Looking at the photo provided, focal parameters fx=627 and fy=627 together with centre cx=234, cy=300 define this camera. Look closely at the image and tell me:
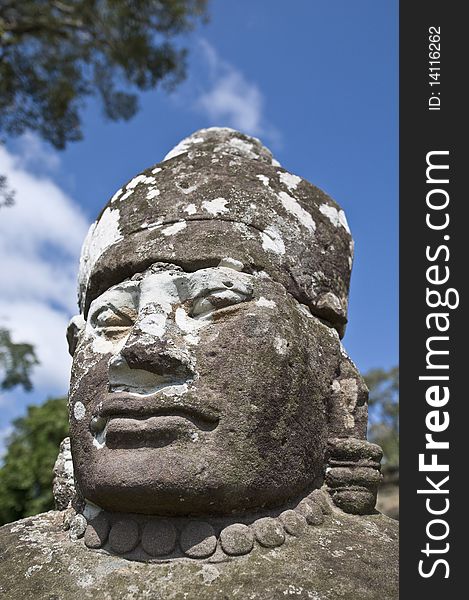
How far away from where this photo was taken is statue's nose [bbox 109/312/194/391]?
2.63 meters

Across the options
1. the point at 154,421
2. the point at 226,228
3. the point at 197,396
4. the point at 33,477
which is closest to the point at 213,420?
the point at 197,396

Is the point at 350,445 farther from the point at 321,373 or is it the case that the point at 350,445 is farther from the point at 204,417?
the point at 204,417

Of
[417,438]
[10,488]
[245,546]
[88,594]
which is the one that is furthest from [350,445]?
[10,488]

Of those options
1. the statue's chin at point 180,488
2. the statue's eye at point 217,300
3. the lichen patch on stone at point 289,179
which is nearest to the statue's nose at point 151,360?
the statue's eye at point 217,300

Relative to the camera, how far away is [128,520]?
2.67 meters

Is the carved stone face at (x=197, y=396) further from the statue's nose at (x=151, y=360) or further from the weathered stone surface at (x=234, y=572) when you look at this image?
the weathered stone surface at (x=234, y=572)

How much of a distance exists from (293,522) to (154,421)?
740mm

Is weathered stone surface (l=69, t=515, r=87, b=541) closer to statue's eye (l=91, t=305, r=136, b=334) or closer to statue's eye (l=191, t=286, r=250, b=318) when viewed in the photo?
statue's eye (l=91, t=305, r=136, b=334)

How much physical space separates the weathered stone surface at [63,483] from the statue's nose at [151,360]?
92 cm

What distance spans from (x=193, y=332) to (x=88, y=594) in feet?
3.67

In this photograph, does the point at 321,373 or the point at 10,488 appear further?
the point at 10,488

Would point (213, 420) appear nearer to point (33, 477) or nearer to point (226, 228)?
point (226, 228)

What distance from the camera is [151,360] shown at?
2623 mm

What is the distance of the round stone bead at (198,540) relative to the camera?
250 centimetres
